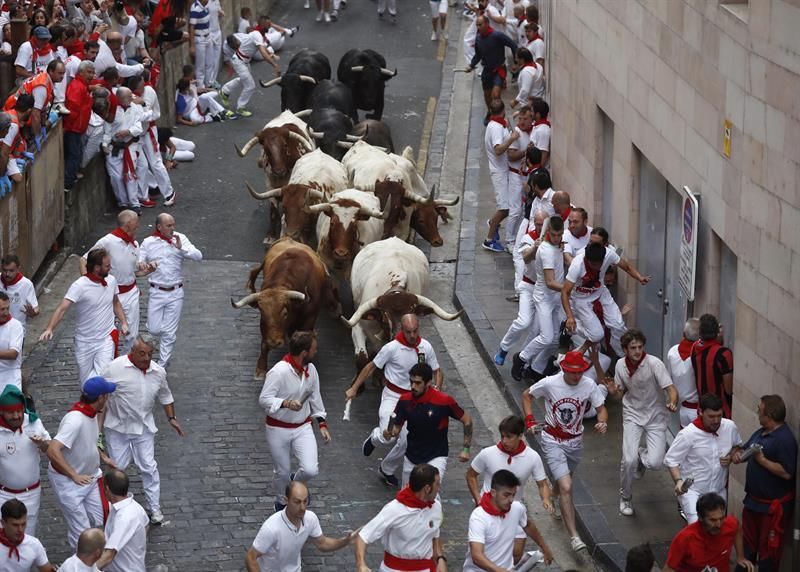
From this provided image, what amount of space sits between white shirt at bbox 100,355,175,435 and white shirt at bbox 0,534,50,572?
2331mm

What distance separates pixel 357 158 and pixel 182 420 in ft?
20.4

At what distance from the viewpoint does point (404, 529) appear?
11.6 metres

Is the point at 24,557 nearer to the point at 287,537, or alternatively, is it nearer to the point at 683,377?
the point at 287,537

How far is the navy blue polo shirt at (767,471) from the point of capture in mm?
12281

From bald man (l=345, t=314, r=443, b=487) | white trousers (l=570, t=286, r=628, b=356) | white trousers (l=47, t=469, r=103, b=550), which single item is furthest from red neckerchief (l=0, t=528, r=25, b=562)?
Result: white trousers (l=570, t=286, r=628, b=356)

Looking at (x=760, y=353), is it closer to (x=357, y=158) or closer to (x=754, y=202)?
(x=754, y=202)

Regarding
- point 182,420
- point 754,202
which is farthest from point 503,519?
point 182,420

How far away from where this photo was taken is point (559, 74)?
2150cm

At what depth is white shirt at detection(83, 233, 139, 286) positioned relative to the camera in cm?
1659

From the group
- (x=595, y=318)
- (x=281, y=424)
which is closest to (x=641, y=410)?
(x=595, y=318)

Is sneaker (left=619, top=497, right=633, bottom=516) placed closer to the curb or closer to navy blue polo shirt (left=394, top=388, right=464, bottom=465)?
the curb

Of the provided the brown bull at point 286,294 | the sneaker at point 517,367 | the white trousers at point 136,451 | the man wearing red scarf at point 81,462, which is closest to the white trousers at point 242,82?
the brown bull at point 286,294

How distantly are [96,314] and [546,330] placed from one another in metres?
4.46

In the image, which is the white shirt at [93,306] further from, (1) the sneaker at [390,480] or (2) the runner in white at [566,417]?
(2) the runner in white at [566,417]
